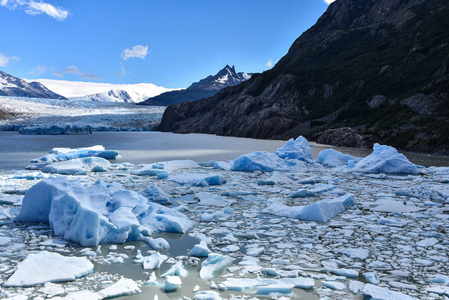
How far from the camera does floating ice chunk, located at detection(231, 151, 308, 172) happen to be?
614 inches

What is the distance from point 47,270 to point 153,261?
1352mm

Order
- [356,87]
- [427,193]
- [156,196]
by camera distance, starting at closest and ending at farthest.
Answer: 1. [156,196]
2. [427,193]
3. [356,87]

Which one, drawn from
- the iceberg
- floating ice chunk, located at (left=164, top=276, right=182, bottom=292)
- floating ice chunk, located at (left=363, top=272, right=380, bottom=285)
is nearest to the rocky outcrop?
floating ice chunk, located at (left=363, top=272, right=380, bottom=285)

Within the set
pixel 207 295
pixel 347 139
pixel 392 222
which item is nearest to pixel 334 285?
pixel 207 295

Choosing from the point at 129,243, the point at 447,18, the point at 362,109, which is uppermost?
the point at 447,18

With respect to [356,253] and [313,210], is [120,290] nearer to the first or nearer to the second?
[356,253]

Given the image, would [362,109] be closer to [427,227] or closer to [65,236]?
[427,227]

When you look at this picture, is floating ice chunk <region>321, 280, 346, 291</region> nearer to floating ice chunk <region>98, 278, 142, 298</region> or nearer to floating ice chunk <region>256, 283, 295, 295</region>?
floating ice chunk <region>256, 283, 295, 295</region>

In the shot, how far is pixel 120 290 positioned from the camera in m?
3.86

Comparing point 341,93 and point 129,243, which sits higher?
point 341,93

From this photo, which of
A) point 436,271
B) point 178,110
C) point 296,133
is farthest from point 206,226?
point 178,110

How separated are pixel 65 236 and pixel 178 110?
84779mm

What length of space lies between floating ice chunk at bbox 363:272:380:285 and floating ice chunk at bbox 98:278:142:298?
9.46ft

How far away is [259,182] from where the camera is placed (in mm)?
11898
